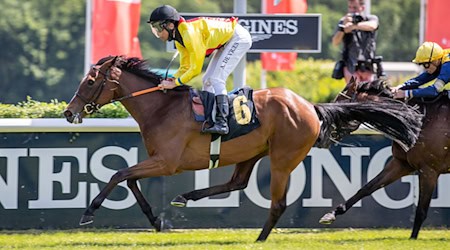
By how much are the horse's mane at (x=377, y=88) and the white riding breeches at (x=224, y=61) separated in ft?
4.32

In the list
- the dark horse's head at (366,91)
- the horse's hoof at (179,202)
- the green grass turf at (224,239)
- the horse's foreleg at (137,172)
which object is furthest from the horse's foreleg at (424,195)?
the horse's foreleg at (137,172)

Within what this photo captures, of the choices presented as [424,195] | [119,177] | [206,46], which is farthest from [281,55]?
[119,177]

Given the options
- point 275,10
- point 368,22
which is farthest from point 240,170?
point 275,10

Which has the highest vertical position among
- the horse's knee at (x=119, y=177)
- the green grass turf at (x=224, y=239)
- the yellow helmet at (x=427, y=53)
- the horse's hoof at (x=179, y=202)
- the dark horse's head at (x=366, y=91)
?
the yellow helmet at (x=427, y=53)

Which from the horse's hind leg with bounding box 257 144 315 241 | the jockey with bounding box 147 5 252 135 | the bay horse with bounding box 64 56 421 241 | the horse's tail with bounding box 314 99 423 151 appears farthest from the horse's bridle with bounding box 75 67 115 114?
the horse's tail with bounding box 314 99 423 151

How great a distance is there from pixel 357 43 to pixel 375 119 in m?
2.58

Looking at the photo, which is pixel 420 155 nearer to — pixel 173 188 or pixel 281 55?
pixel 173 188

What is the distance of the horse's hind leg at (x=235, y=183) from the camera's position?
9.64 m

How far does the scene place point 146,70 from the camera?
9.45m

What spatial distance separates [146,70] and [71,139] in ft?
4.42

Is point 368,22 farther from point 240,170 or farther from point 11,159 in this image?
point 11,159

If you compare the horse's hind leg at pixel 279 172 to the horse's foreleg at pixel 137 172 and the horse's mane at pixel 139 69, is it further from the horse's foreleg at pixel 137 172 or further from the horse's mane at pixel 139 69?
the horse's mane at pixel 139 69

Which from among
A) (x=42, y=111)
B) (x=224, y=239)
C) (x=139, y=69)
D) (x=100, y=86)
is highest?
(x=139, y=69)

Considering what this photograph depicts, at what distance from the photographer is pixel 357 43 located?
39.9ft
